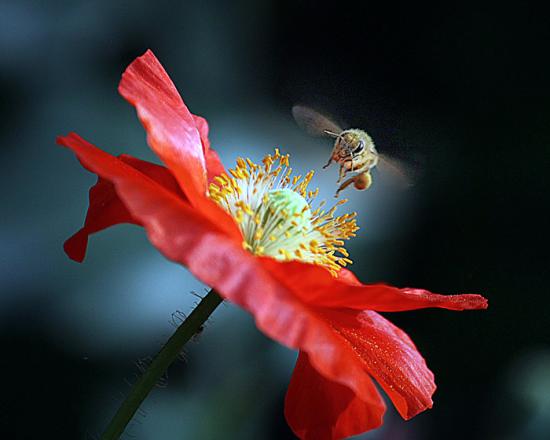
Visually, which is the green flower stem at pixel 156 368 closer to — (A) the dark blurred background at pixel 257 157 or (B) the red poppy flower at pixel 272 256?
(B) the red poppy flower at pixel 272 256

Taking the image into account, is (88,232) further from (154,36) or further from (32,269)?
(154,36)

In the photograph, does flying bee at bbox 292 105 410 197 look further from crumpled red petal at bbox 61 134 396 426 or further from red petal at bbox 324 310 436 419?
crumpled red petal at bbox 61 134 396 426

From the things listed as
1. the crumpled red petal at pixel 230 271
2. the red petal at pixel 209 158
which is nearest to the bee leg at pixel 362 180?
the red petal at pixel 209 158

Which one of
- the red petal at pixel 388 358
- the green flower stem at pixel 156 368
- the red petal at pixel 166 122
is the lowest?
the green flower stem at pixel 156 368

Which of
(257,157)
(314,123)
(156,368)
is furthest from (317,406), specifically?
(257,157)

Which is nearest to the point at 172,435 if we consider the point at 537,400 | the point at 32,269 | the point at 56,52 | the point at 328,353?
the point at 32,269

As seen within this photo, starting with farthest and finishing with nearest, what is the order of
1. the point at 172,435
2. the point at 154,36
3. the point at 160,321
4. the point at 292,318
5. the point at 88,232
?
the point at 154,36 < the point at 160,321 < the point at 172,435 < the point at 88,232 < the point at 292,318

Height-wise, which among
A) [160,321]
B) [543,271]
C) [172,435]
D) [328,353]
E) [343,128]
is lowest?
[172,435]

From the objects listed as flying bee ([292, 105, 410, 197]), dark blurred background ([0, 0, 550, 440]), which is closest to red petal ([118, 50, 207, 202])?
flying bee ([292, 105, 410, 197])
